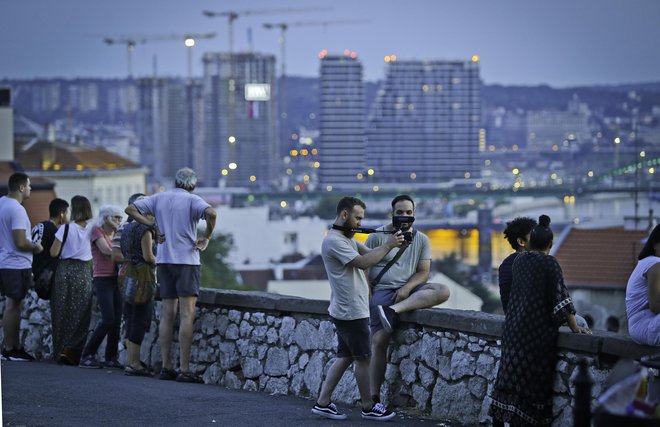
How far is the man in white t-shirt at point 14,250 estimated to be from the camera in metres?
10.5

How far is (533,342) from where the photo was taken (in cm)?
678

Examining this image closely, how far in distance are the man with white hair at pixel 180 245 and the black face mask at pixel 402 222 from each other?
1.83 metres

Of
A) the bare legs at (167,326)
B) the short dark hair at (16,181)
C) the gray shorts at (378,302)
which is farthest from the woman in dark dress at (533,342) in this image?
the short dark hair at (16,181)

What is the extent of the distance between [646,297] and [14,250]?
231 inches

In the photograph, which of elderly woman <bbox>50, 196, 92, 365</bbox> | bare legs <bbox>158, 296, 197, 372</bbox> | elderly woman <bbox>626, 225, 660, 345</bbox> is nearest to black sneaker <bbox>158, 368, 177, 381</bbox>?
bare legs <bbox>158, 296, 197, 372</bbox>

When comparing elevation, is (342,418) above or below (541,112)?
below

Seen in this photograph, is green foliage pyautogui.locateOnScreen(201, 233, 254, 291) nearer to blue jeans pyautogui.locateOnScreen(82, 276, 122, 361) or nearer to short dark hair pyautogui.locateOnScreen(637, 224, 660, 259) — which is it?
blue jeans pyautogui.locateOnScreen(82, 276, 122, 361)

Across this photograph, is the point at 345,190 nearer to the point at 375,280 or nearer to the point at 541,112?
the point at 541,112

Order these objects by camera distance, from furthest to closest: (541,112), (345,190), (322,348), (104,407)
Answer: (345,190) → (541,112) → (322,348) → (104,407)

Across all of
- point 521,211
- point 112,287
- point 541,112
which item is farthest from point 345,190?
point 112,287

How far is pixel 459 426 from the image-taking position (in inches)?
300

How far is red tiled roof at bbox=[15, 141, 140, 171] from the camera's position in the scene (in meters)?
96.7

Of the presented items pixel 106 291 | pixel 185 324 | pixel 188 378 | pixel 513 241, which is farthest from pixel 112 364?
pixel 513 241

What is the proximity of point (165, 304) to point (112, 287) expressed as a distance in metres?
1.10
